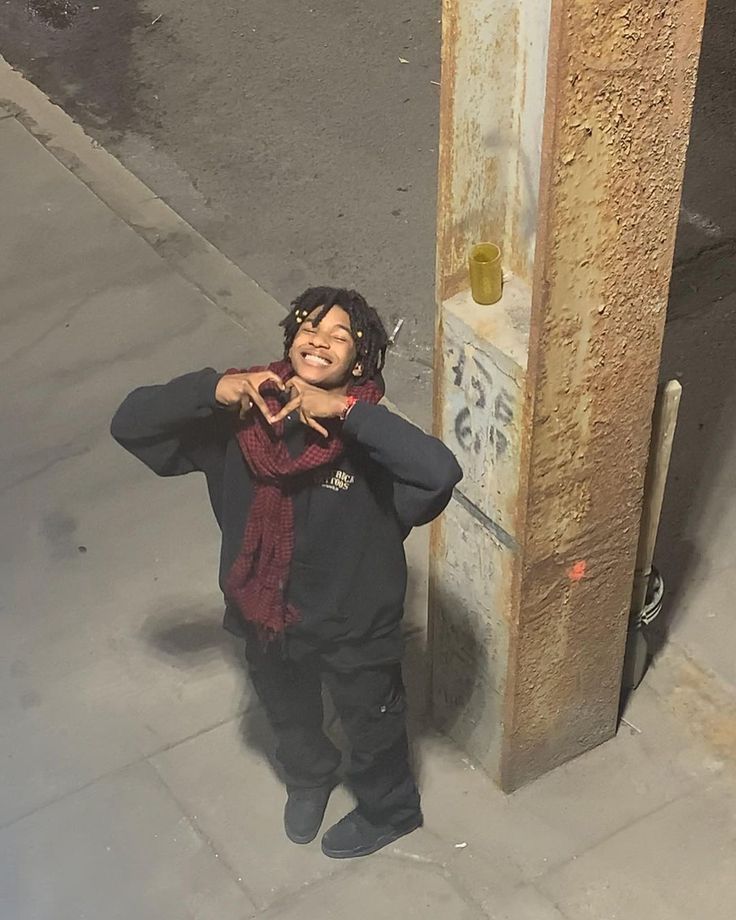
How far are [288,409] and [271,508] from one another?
0.30 m

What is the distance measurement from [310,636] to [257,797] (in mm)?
863

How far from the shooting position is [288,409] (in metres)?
2.44

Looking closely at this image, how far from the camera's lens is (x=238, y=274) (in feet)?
18.0

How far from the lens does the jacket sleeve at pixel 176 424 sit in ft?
8.28

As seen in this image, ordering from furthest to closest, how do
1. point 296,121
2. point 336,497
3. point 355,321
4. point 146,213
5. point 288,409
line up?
point 296,121
point 146,213
point 336,497
point 355,321
point 288,409

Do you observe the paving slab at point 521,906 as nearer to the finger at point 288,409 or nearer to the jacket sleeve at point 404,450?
the jacket sleeve at point 404,450

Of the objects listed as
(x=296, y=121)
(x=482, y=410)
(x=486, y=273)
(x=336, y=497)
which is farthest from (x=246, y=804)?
(x=296, y=121)

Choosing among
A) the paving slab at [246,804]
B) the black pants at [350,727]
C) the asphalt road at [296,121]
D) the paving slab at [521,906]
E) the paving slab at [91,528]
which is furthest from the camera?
the asphalt road at [296,121]

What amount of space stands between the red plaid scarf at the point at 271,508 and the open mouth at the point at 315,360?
0.07 meters

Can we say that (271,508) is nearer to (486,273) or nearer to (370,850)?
(486,273)

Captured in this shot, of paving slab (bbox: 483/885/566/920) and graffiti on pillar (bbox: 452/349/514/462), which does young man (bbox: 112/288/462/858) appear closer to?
graffiti on pillar (bbox: 452/349/514/462)

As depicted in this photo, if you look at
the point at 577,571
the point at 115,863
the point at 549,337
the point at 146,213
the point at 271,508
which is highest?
the point at 549,337

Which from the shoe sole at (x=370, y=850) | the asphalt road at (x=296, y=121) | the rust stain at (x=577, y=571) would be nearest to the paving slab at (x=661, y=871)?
the shoe sole at (x=370, y=850)

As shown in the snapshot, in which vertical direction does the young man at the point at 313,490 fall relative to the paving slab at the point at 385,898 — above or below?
above
